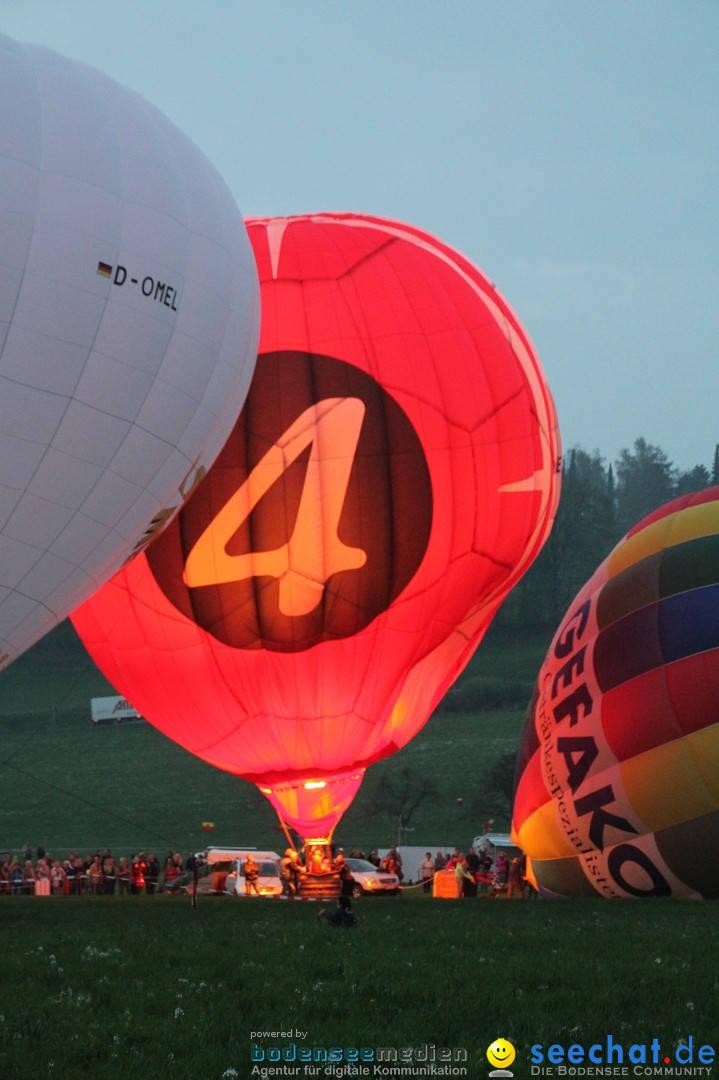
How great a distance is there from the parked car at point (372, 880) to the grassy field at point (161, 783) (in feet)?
47.8

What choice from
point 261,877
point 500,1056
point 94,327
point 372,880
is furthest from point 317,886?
point 500,1056

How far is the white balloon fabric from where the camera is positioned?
1092 cm

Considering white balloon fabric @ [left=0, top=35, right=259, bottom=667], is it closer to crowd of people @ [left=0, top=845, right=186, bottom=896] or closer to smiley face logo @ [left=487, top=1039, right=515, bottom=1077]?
smiley face logo @ [left=487, top=1039, right=515, bottom=1077]

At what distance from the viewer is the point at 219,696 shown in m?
16.3

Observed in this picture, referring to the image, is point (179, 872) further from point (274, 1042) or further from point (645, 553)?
point (274, 1042)

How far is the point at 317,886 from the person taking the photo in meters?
16.6

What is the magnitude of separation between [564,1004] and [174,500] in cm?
739

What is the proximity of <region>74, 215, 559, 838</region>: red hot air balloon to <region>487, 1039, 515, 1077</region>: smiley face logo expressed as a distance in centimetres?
1029

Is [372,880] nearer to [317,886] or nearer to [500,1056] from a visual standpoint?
[317,886]

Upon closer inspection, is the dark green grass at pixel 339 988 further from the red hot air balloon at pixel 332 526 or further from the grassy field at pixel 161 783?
the grassy field at pixel 161 783

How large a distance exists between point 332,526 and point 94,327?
4958mm

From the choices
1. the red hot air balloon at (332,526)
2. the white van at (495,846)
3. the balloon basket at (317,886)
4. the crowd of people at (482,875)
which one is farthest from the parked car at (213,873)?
the red hot air balloon at (332,526)

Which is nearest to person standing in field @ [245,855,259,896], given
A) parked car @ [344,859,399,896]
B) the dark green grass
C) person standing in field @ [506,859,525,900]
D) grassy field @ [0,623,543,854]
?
parked car @ [344,859,399,896]

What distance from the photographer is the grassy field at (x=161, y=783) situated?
139 feet
